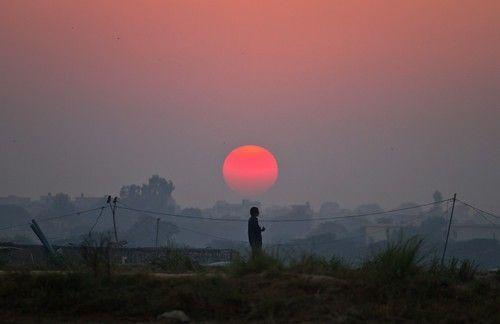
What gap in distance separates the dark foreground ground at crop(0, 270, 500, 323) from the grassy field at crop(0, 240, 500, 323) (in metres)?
0.01

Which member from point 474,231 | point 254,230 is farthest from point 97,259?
point 474,231

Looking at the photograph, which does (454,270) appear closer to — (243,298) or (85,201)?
(243,298)

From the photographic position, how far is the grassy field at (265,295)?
9.50m

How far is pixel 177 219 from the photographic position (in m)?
159

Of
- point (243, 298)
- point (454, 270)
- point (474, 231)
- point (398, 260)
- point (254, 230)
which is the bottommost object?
point (243, 298)

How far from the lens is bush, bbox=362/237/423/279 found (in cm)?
1077

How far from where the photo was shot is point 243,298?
9.98 m

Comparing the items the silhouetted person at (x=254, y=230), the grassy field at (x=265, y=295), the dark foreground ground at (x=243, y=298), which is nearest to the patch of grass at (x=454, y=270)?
the grassy field at (x=265, y=295)

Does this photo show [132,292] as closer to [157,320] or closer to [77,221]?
[157,320]

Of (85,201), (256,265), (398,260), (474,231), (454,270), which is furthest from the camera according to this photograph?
(85,201)

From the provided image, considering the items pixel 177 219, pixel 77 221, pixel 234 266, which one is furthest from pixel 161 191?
pixel 234 266

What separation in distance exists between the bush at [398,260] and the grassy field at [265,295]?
0.05ft

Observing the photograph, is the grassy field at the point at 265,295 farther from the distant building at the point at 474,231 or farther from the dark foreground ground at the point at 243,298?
the distant building at the point at 474,231

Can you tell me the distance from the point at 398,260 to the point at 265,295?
234 centimetres
